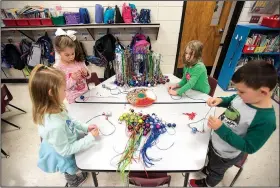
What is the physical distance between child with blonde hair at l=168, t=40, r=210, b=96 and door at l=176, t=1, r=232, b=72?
1.51 metres

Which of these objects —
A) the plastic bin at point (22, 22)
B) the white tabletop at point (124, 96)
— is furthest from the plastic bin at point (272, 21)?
the plastic bin at point (22, 22)

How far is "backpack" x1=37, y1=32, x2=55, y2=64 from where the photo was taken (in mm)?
2828

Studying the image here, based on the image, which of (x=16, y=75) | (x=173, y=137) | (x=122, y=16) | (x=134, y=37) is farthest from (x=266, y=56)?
(x=16, y=75)

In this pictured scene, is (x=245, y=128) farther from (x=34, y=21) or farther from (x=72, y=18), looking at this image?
(x=34, y=21)

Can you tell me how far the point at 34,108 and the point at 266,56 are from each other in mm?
3619

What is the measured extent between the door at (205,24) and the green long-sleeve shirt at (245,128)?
2232 mm

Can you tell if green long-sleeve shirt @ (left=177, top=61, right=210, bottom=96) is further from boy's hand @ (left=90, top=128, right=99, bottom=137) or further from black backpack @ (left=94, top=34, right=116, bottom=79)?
black backpack @ (left=94, top=34, right=116, bottom=79)

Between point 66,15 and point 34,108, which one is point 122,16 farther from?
point 34,108

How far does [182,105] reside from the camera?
153 cm

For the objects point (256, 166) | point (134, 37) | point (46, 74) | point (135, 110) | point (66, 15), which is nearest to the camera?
point (46, 74)

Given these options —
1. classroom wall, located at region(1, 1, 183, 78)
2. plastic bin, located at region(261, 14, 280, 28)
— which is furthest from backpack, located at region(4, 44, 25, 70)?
plastic bin, located at region(261, 14, 280, 28)

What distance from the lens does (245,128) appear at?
1040 mm

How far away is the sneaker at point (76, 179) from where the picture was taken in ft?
4.73

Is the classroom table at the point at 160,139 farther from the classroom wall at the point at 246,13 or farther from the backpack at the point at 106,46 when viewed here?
the classroom wall at the point at 246,13
